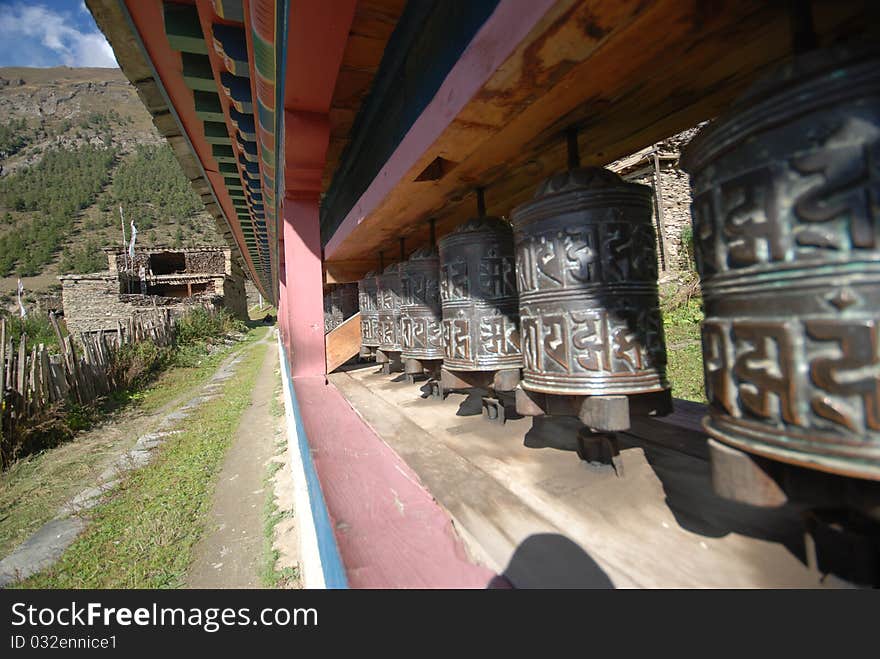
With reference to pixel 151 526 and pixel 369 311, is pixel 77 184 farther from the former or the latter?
pixel 369 311

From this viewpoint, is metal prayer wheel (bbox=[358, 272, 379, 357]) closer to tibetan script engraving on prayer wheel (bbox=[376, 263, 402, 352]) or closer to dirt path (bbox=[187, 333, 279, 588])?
tibetan script engraving on prayer wheel (bbox=[376, 263, 402, 352])

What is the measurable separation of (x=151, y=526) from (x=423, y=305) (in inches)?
119

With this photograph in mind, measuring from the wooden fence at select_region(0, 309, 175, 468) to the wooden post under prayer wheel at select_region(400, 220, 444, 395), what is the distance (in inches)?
238

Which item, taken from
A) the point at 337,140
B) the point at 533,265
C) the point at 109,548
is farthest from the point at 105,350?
the point at 533,265

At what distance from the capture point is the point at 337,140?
359cm

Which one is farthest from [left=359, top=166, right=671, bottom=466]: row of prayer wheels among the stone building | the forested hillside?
the forested hillside

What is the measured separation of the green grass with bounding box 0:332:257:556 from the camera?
3898mm

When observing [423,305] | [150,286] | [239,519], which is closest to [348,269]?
[423,305]

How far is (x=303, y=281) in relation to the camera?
141 inches

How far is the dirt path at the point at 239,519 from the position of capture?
285cm

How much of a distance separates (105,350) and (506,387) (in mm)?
10268

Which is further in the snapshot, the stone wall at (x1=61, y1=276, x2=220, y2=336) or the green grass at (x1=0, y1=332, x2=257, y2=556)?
the stone wall at (x1=61, y1=276, x2=220, y2=336)

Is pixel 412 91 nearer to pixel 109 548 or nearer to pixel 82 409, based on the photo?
pixel 109 548
